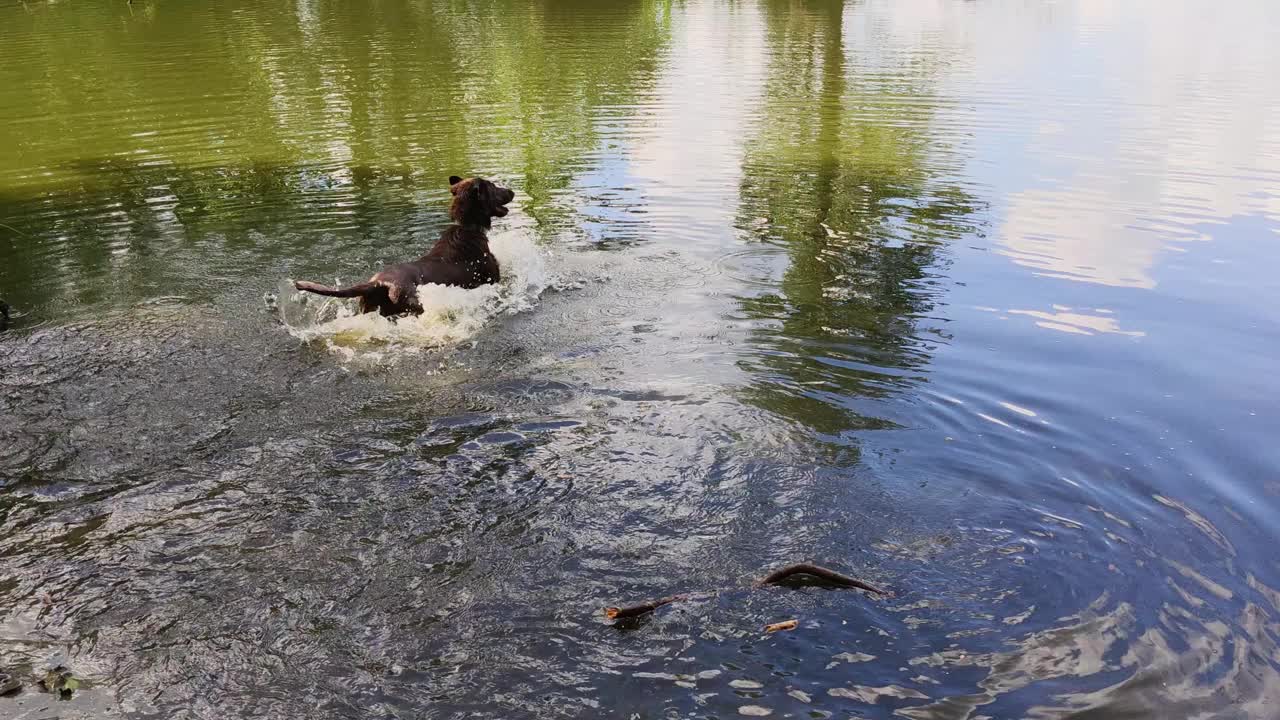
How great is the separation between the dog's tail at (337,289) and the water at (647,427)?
1.19 ft

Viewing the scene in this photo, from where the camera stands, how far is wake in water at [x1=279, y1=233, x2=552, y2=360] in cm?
726

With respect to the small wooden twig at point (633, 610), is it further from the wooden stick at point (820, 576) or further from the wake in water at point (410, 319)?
the wake in water at point (410, 319)

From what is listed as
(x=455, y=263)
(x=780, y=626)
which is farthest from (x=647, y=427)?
(x=455, y=263)

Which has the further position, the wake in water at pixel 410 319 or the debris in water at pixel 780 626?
the wake in water at pixel 410 319

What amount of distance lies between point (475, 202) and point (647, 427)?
3.53 m

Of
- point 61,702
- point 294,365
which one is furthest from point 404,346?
point 61,702

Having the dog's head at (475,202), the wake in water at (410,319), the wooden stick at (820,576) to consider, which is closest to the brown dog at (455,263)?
the dog's head at (475,202)

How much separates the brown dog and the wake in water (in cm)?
10

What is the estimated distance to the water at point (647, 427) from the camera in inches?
148

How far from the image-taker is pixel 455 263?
8117 mm

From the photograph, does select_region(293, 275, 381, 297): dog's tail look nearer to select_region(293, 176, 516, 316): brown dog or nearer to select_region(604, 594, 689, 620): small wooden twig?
select_region(293, 176, 516, 316): brown dog

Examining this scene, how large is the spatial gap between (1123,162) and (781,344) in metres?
9.02

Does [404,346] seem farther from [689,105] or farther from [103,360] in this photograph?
[689,105]

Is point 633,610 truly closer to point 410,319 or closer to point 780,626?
point 780,626
